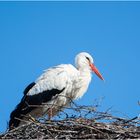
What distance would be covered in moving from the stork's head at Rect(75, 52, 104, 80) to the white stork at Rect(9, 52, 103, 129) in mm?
200

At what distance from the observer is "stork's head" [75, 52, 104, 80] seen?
454 inches

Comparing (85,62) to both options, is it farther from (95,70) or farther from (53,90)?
(53,90)

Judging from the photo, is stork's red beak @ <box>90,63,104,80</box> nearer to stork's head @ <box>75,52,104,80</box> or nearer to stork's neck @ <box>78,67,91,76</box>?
stork's head @ <box>75,52,104,80</box>

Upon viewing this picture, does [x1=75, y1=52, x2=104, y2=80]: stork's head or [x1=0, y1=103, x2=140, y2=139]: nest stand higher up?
[x1=75, y1=52, x2=104, y2=80]: stork's head

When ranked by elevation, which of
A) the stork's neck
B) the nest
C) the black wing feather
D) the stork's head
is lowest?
the nest

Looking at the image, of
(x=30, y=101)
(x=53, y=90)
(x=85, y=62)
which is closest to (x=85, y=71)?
(x=85, y=62)

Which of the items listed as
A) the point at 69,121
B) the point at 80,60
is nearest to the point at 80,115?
the point at 69,121

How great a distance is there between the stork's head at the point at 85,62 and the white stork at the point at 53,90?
20cm

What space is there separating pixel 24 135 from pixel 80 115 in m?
0.75

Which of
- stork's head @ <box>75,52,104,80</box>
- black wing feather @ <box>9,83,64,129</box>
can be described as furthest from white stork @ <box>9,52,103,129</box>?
stork's head @ <box>75,52,104,80</box>

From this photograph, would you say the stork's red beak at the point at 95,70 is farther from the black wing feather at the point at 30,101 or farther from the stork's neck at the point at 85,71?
the black wing feather at the point at 30,101

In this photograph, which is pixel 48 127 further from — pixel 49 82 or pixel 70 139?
pixel 49 82

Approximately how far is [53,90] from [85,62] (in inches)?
36.5

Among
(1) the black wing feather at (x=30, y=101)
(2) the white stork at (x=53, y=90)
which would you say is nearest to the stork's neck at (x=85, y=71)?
(2) the white stork at (x=53, y=90)
